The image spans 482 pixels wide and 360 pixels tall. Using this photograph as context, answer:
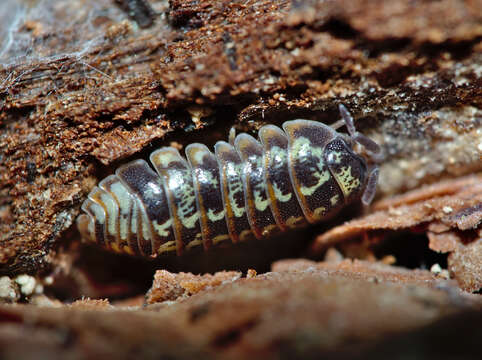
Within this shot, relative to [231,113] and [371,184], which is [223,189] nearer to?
[231,113]

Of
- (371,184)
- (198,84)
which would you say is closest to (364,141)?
(371,184)

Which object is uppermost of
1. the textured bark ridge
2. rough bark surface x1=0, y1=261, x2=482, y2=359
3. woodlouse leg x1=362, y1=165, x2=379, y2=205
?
the textured bark ridge

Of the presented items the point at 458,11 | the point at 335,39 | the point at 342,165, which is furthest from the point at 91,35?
the point at 458,11

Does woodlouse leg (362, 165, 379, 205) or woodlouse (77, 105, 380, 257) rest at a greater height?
woodlouse (77, 105, 380, 257)

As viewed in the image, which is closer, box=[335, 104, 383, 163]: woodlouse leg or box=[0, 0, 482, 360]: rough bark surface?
box=[0, 0, 482, 360]: rough bark surface

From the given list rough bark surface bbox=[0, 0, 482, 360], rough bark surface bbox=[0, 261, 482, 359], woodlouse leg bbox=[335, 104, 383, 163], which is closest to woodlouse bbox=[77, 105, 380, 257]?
woodlouse leg bbox=[335, 104, 383, 163]

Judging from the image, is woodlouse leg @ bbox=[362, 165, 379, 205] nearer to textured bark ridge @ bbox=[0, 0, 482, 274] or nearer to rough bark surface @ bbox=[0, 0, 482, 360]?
rough bark surface @ bbox=[0, 0, 482, 360]
